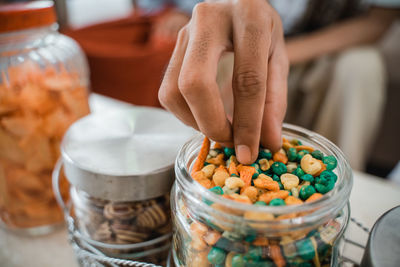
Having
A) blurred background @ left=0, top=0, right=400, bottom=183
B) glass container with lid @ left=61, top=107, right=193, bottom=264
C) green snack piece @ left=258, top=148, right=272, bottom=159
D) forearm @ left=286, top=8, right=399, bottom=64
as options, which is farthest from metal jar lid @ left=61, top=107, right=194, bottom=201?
forearm @ left=286, top=8, right=399, bottom=64

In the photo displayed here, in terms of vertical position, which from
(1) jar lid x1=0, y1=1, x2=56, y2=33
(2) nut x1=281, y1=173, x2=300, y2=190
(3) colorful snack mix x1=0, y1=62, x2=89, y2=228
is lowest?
(3) colorful snack mix x1=0, y1=62, x2=89, y2=228

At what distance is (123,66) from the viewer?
1338 millimetres

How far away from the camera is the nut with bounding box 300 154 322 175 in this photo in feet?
1.07

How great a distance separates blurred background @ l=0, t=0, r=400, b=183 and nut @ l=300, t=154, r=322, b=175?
0.93 m

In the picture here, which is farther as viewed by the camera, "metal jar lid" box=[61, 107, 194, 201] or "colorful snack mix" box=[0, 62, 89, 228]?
"colorful snack mix" box=[0, 62, 89, 228]

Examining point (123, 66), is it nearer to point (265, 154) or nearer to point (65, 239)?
point (65, 239)

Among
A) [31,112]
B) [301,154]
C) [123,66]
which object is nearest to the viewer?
[301,154]

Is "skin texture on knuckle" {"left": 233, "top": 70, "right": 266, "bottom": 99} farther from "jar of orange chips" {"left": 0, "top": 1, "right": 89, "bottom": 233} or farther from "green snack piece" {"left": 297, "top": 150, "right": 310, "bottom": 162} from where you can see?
"jar of orange chips" {"left": 0, "top": 1, "right": 89, "bottom": 233}

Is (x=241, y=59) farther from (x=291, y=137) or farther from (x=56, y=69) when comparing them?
(x=56, y=69)

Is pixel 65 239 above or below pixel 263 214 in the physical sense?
A: below

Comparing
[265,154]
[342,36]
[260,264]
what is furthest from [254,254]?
[342,36]

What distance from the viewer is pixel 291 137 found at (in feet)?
1.39

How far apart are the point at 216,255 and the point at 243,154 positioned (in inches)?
4.1

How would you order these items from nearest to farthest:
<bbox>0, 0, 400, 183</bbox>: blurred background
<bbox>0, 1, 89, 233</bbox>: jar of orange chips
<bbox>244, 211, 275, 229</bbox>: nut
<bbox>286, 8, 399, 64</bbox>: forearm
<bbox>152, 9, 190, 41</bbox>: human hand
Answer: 1. <bbox>244, 211, 275, 229</bbox>: nut
2. <bbox>0, 1, 89, 233</bbox>: jar of orange chips
3. <bbox>0, 0, 400, 183</bbox>: blurred background
4. <bbox>286, 8, 399, 64</bbox>: forearm
5. <bbox>152, 9, 190, 41</bbox>: human hand
